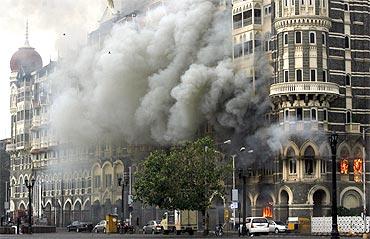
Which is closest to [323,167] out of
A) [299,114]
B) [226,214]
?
[299,114]

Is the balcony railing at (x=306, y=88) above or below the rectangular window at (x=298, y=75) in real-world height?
below

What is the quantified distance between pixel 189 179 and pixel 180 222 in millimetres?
12224

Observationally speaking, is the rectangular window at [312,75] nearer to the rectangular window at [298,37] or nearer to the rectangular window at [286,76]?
the rectangular window at [286,76]

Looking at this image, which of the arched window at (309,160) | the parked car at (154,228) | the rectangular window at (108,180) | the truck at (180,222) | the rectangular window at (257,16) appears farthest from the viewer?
the rectangular window at (108,180)

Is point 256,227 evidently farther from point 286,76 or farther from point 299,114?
point 286,76

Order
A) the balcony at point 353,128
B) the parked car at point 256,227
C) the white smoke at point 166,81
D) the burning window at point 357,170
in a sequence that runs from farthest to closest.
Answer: the white smoke at point 166,81
the balcony at point 353,128
the burning window at point 357,170
the parked car at point 256,227

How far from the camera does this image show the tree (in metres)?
88.5

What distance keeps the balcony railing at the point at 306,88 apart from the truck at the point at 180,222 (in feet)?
57.5

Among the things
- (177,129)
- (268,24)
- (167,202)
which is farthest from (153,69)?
(167,202)

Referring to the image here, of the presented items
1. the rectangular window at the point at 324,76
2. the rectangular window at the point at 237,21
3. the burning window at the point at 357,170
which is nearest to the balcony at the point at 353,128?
the burning window at the point at 357,170

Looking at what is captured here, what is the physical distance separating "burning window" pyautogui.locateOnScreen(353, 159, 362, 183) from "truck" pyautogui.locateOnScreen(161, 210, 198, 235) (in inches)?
743

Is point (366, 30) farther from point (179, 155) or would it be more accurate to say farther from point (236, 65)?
point (179, 155)

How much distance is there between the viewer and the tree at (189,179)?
3484 inches

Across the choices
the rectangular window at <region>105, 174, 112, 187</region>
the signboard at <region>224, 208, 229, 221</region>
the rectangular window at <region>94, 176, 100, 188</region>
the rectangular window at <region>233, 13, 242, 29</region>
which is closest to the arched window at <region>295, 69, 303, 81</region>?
the rectangular window at <region>233, 13, 242, 29</region>
